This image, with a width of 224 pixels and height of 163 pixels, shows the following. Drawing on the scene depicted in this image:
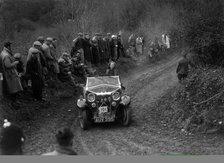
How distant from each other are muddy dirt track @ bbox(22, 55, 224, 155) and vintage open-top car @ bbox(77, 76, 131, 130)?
0.95 feet

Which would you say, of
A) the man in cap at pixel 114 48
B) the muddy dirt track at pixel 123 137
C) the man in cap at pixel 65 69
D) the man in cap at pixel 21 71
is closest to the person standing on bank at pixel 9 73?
the man in cap at pixel 21 71

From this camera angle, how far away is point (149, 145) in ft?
42.6

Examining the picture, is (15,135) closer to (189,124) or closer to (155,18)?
(189,124)

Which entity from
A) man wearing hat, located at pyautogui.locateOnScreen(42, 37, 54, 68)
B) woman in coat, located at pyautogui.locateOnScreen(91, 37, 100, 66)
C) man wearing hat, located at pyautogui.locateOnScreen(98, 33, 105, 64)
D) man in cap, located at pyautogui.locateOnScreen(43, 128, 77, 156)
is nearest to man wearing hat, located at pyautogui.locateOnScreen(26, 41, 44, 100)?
man wearing hat, located at pyautogui.locateOnScreen(42, 37, 54, 68)

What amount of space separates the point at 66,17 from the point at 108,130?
3016 centimetres

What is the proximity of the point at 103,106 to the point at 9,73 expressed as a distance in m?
3.16

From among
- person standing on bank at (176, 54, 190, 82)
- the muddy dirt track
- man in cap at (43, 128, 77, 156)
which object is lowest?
the muddy dirt track

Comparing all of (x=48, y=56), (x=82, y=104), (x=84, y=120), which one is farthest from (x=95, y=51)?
(x=84, y=120)

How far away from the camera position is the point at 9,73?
15625mm

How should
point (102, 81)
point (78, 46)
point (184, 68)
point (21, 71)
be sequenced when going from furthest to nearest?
point (78, 46) → point (184, 68) → point (21, 71) → point (102, 81)

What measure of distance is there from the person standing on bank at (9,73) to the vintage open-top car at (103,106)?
212cm

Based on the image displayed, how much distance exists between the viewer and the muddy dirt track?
1252 centimetres

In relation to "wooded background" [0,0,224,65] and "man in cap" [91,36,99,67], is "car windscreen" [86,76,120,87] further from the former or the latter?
"man in cap" [91,36,99,67]

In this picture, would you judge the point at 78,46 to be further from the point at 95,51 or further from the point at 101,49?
the point at 101,49
